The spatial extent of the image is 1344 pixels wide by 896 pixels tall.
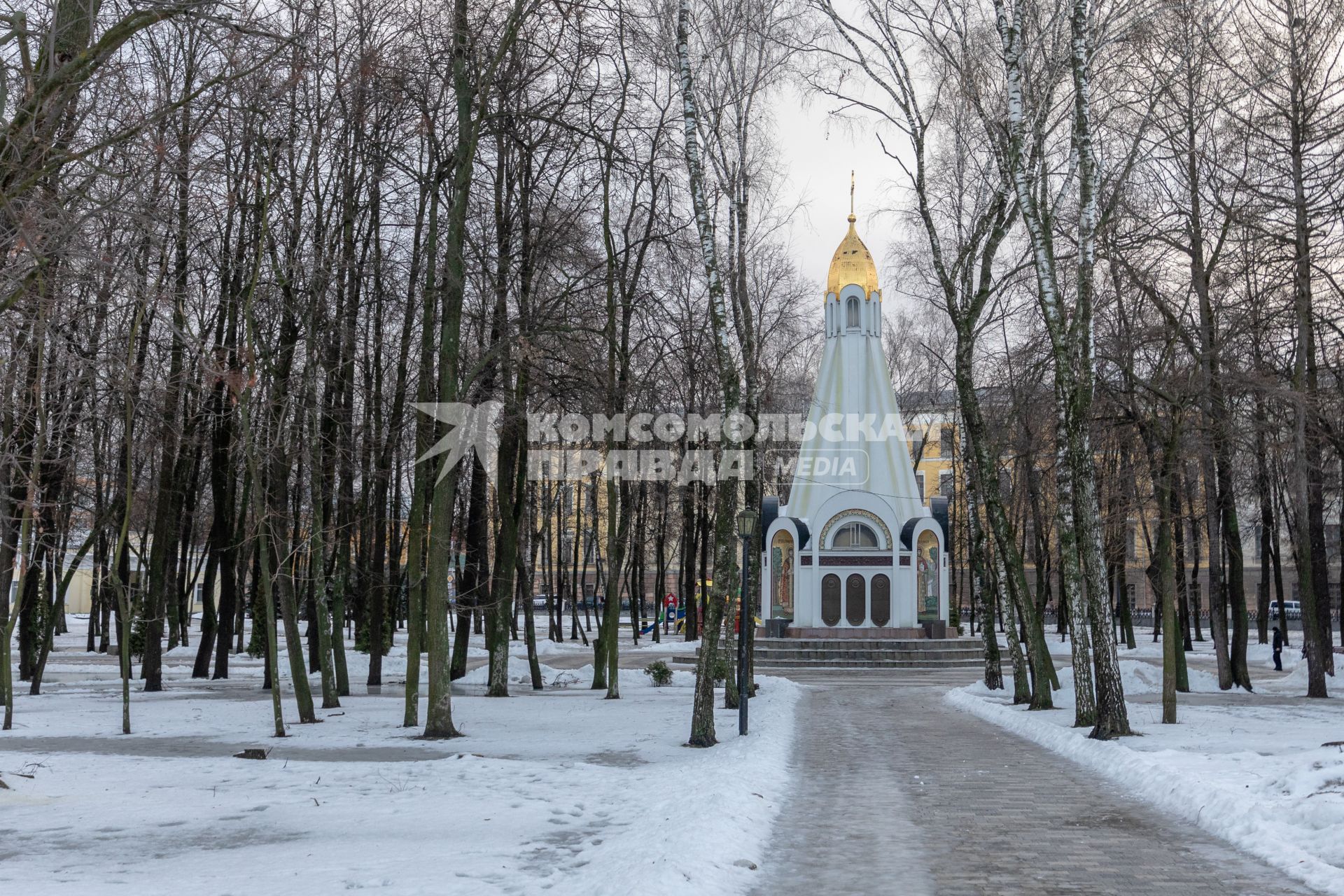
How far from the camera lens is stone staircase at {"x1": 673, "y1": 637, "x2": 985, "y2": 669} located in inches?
1284

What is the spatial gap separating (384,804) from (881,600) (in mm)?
28282

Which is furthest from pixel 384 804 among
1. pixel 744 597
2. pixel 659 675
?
pixel 659 675

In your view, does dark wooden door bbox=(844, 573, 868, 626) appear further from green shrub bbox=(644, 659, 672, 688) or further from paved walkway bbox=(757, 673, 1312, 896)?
paved walkway bbox=(757, 673, 1312, 896)

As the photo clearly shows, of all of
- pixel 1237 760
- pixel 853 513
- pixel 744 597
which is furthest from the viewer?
pixel 853 513

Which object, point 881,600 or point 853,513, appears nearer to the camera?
point 853,513

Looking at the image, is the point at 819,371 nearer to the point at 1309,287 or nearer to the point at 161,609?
the point at 1309,287

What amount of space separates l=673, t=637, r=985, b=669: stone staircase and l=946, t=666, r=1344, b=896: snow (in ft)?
39.5

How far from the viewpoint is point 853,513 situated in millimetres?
35844

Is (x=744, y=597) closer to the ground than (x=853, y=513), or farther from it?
closer to the ground

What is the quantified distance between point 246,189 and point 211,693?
9.10 m

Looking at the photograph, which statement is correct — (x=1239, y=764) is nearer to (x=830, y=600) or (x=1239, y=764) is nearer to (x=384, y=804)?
(x=384, y=804)

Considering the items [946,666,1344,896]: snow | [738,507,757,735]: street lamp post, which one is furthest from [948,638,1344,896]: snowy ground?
[738,507,757,735]: street lamp post

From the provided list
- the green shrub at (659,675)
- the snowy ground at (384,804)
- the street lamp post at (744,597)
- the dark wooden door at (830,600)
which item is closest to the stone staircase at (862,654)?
the dark wooden door at (830,600)

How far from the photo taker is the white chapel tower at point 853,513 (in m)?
35.8
